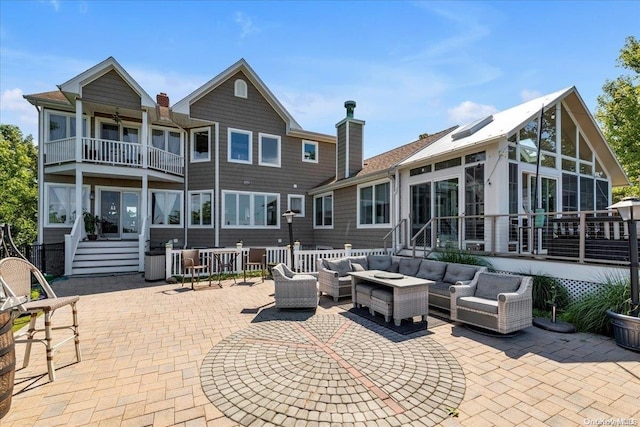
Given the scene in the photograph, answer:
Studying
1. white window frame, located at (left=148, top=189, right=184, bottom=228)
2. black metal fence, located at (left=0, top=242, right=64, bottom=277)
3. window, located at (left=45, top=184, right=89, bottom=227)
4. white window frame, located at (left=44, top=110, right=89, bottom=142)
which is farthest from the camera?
white window frame, located at (left=148, top=189, right=184, bottom=228)

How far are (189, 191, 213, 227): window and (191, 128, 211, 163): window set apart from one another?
1.56 metres

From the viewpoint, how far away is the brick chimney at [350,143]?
13.5m

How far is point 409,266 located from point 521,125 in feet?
15.6

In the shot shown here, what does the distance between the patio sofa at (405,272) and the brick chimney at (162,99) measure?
1144 cm

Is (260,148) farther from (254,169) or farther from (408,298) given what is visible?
(408,298)

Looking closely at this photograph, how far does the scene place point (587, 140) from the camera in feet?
34.0

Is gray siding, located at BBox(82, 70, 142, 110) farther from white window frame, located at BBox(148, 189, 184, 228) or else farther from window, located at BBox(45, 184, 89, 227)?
window, located at BBox(45, 184, 89, 227)

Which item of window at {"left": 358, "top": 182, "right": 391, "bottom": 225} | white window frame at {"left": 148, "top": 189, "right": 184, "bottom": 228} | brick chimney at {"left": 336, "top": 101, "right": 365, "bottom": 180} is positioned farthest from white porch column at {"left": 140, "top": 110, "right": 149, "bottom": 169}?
window at {"left": 358, "top": 182, "right": 391, "bottom": 225}

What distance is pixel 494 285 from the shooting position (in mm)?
5328

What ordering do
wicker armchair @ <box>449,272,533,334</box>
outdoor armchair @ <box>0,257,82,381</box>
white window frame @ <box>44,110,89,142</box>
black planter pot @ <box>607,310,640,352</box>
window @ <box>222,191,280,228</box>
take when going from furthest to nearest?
window @ <box>222,191,280,228</box>
white window frame @ <box>44,110,89,142</box>
wicker armchair @ <box>449,272,533,334</box>
black planter pot @ <box>607,310,640,352</box>
outdoor armchair @ <box>0,257,82,381</box>

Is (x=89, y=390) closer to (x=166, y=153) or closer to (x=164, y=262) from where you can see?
(x=164, y=262)

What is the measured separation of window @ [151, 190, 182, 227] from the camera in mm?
13180

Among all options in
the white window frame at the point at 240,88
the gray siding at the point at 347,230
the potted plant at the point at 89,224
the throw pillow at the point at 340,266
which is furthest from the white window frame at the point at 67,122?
the throw pillow at the point at 340,266

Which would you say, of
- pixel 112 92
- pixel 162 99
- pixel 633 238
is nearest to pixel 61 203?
pixel 112 92
